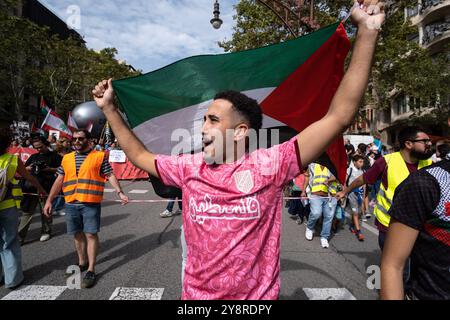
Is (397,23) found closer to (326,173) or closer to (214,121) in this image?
(326,173)

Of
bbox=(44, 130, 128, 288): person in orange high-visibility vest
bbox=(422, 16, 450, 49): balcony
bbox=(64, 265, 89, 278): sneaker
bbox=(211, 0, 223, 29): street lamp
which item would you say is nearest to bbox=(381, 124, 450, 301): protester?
bbox=(44, 130, 128, 288): person in orange high-visibility vest

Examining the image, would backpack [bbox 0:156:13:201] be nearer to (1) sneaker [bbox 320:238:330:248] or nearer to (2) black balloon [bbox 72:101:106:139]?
(1) sneaker [bbox 320:238:330:248]

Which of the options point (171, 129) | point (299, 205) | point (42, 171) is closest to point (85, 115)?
point (42, 171)

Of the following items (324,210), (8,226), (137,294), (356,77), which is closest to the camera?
(356,77)

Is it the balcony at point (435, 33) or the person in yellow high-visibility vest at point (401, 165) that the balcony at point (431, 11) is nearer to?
the balcony at point (435, 33)

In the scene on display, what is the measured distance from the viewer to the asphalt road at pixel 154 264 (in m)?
3.53

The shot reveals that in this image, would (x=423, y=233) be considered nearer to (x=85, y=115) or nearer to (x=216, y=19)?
(x=216, y=19)

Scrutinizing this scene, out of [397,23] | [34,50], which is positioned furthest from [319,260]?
[34,50]

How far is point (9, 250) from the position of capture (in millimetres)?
3619

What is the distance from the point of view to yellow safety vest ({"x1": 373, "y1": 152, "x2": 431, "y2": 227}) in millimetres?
3127

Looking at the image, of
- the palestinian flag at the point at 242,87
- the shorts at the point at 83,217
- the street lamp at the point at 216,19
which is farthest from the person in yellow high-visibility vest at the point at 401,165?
the street lamp at the point at 216,19

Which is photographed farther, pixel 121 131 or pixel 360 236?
pixel 360 236

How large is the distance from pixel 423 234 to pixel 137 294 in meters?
3.02

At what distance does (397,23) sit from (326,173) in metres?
18.0
